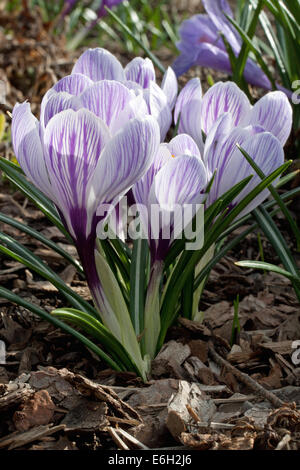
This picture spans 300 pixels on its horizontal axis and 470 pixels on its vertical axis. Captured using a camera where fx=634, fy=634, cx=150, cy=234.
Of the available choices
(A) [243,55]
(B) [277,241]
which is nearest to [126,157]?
(B) [277,241]

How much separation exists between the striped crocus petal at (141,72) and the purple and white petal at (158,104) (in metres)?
0.09

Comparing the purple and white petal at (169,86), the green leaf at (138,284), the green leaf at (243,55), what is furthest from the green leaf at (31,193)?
the green leaf at (243,55)

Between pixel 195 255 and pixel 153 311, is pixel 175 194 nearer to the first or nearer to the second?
pixel 195 255

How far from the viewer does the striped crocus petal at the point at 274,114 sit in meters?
1.44

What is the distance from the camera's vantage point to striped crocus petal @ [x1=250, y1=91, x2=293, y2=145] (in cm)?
144

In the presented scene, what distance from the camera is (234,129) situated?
1385 millimetres

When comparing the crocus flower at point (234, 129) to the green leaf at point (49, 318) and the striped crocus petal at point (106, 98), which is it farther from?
the green leaf at point (49, 318)

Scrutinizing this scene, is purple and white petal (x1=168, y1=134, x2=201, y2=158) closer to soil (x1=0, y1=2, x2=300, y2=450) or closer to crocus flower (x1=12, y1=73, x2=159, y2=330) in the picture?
crocus flower (x1=12, y1=73, x2=159, y2=330)

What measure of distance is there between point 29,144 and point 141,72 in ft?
1.30

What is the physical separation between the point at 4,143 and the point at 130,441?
167 cm

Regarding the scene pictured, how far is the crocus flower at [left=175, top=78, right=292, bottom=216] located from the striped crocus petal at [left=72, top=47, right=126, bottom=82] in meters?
0.19

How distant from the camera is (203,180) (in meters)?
1.27
